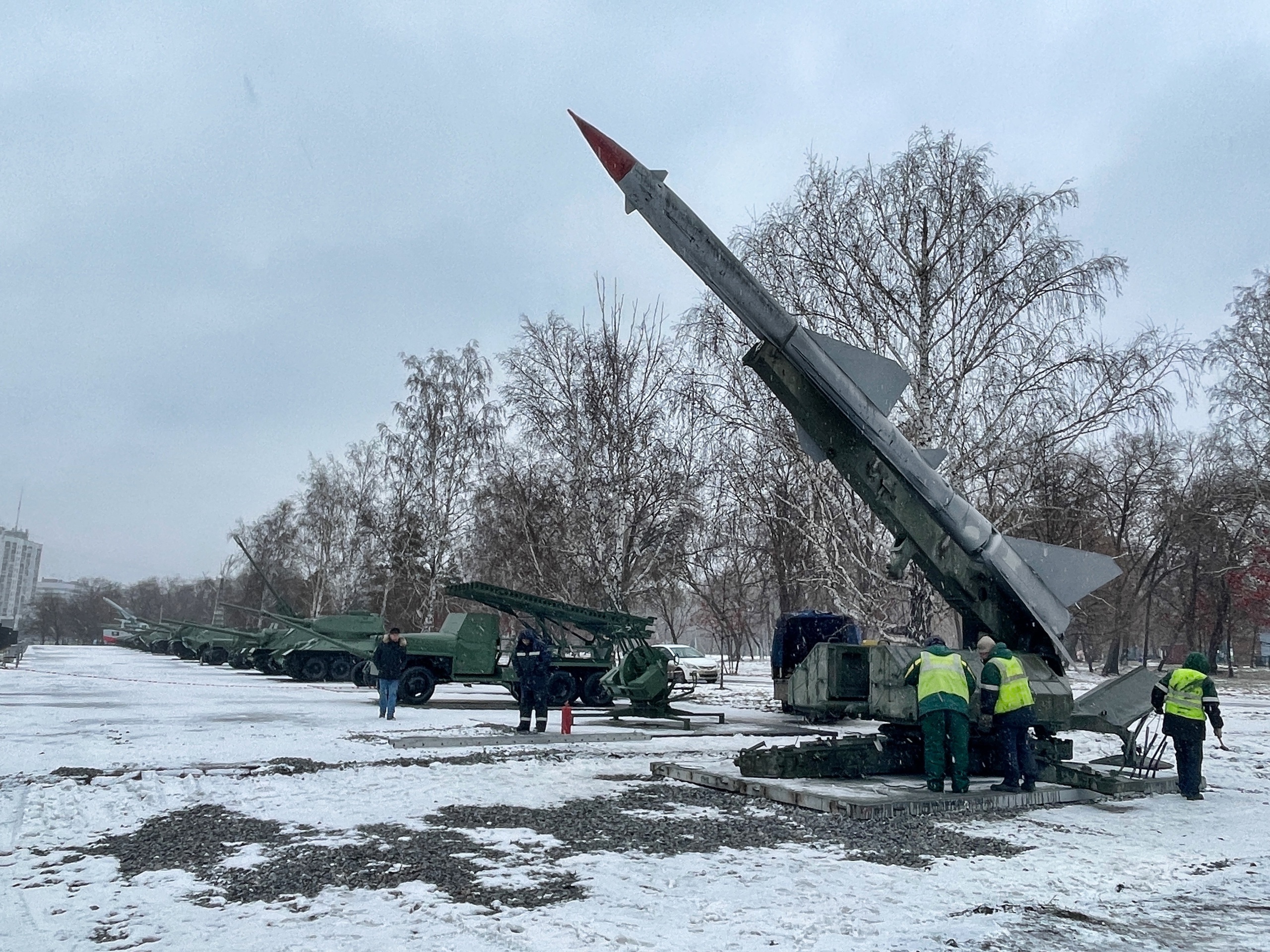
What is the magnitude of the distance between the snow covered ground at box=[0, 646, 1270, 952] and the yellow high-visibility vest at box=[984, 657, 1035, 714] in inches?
34.7

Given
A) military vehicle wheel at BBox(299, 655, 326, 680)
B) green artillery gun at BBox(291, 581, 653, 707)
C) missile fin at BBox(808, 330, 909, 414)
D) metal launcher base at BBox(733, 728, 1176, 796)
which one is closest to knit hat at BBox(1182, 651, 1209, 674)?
metal launcher base at BBox(733, 728, 1176, 796)

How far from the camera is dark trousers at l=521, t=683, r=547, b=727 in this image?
10.9 meters

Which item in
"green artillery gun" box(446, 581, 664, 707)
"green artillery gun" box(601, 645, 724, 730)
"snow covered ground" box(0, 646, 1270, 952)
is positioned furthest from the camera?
"green artillery gun" box(446, 581, 664, 707)

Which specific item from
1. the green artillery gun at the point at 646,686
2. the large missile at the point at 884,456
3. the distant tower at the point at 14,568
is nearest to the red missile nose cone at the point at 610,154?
the large missile at the point at 884,456

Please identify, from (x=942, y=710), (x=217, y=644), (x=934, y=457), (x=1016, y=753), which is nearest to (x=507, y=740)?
(x=942, y=710)

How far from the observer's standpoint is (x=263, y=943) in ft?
11.5

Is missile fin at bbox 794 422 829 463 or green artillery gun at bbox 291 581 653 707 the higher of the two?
missile fin at bbox 794 422 829 463

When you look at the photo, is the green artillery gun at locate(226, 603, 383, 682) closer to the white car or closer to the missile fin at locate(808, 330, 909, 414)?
the white car

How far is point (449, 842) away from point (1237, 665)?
60100mm

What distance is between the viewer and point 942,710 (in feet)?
23.4

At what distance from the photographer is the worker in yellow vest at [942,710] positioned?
7.09 m

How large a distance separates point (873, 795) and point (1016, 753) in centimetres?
135

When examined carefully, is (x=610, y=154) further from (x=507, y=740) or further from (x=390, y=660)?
(x=390, y=660)

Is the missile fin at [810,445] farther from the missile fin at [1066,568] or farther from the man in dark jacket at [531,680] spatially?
the man in dark jacket at [531,680]
